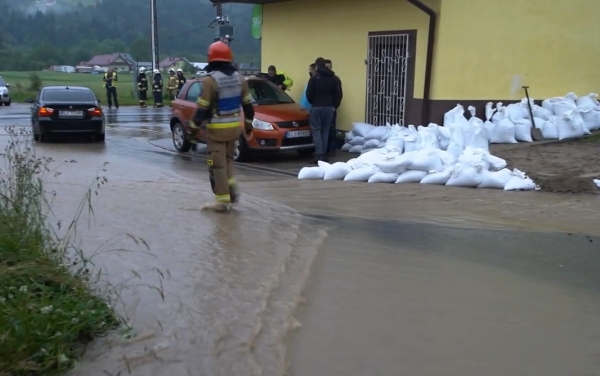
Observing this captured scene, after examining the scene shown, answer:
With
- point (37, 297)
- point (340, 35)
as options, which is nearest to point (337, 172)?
point (340, 35)

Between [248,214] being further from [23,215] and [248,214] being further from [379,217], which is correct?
[23,215]

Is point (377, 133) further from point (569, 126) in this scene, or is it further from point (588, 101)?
point (588, 101)

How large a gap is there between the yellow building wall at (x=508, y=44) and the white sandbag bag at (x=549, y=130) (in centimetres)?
93

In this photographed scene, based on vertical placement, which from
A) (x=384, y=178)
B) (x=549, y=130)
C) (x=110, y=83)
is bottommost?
(x=384, y=178)

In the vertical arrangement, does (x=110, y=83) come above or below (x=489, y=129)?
below

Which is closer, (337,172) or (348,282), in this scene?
(348,282)

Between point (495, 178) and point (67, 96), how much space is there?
11553 mm

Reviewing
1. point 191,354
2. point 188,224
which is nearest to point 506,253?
point 188,224

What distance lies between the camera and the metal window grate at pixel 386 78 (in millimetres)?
14023

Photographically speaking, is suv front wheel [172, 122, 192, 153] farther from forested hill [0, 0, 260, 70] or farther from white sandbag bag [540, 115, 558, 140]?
forested hill [0, 0, 260, 70]

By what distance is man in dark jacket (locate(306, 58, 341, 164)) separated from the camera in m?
12.8

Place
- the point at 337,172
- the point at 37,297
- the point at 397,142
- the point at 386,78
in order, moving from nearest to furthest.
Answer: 1. the point at 37,297
2. the point at 337,172
3. the point at 397,142
4. the point at 386,78

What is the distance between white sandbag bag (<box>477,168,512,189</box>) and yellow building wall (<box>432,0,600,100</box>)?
12.3 ft

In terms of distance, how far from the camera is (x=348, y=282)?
5.61 m
